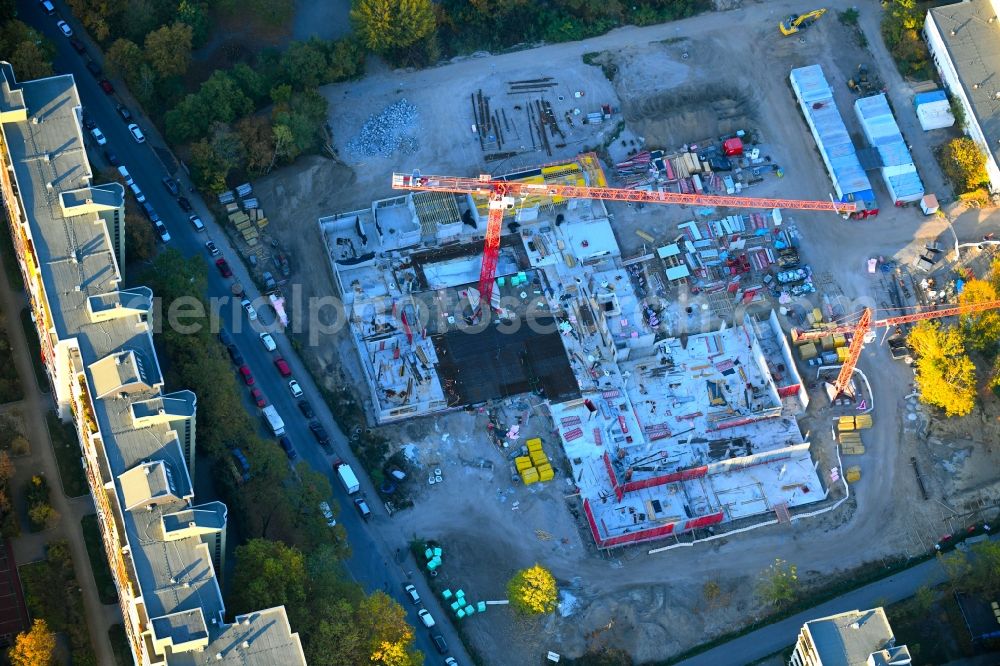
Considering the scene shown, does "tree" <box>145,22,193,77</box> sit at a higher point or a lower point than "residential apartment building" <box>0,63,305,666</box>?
higher

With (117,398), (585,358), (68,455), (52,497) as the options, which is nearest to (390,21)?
(585,358)

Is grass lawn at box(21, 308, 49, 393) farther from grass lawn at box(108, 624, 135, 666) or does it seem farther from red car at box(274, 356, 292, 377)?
grass lawn at box(108, 624, 135, 666)

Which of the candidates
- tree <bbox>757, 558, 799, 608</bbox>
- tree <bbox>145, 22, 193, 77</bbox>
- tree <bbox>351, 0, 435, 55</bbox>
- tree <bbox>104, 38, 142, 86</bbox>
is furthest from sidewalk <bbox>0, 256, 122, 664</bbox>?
tree <bbox>757, 558, 799, 608</bbox>

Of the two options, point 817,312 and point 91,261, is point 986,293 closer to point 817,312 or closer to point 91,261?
point 817,312

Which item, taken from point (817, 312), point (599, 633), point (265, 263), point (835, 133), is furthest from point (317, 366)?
point (835, 133)

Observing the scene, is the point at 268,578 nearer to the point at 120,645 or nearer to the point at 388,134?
the point at 120,645

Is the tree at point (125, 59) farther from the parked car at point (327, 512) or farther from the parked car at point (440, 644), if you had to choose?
the parked car at point (440, 644)
